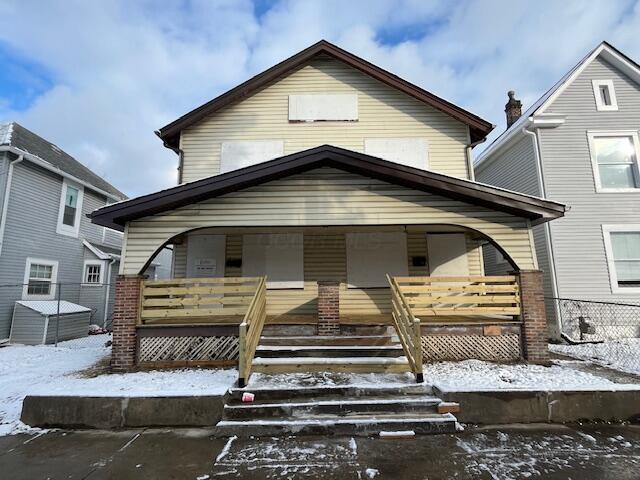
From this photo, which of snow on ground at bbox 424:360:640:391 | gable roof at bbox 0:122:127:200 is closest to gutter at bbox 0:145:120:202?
gable roof at bbox 0:122:127:200

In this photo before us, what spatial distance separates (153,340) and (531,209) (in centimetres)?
831

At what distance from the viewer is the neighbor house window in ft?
52.1

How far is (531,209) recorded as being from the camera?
23.2 feet

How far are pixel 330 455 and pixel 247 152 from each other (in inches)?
336

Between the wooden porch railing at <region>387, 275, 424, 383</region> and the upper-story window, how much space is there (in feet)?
37.2

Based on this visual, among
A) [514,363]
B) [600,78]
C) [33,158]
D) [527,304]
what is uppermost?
[600,78]

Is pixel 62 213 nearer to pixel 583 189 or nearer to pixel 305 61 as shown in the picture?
pixel 305 61

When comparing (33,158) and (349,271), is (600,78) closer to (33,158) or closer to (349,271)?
(349,271)

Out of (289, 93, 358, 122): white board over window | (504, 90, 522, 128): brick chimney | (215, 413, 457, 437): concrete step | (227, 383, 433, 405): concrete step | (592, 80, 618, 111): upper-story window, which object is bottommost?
(215, 413, 457, 437): concrete step

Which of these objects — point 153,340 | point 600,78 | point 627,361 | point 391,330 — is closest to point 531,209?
point 391,330

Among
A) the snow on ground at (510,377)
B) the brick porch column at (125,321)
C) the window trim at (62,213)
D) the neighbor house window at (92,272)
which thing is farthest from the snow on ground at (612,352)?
the window trim at (62,213)

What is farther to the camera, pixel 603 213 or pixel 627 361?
pixel 603 213

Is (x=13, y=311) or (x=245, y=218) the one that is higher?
(x=245, y=218)

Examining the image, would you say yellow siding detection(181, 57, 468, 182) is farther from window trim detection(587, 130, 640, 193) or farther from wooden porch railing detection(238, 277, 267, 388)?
wooden porch railing detection(238, 277, 267, 388)
